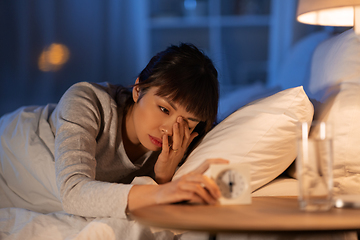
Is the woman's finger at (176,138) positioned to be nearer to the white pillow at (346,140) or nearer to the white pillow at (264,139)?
the white pillow at (264,139)

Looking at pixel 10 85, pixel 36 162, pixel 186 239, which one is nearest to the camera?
pixel 186 239

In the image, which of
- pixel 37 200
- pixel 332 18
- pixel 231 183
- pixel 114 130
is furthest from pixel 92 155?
pixel 332 18

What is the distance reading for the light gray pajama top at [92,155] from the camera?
85cm

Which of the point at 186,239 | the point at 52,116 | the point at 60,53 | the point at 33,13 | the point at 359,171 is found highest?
the point at 33,13

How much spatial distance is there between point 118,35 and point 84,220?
2352 millimetres

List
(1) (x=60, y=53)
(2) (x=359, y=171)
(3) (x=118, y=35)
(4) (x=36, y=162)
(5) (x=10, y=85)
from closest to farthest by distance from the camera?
(2) (x=359, y=171) < (4) (x=36, y=162) < (5) (x=10, y=85) < (1) (x=60, y=53) < (3) (x=118, y=35)

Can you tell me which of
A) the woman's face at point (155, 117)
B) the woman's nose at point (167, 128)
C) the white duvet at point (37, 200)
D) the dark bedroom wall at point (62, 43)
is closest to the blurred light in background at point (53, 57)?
the dark bedroom wall at point (62, 43)

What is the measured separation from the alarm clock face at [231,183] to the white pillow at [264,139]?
0.18m

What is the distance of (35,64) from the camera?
264 cm

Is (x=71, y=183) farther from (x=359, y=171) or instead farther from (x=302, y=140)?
(x=359, y=171)

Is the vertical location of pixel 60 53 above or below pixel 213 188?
above

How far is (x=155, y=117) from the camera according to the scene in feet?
3.90

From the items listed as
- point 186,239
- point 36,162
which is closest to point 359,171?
point 186,239

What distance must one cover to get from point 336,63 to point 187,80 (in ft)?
1.60
